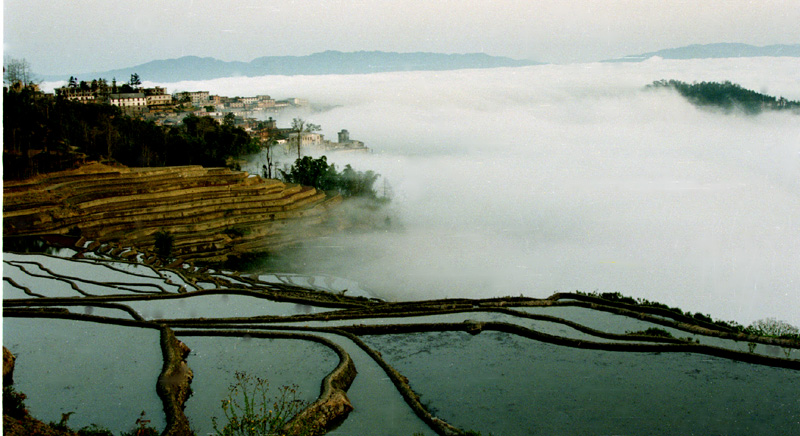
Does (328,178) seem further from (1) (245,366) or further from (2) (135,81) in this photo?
(2) (135,81)

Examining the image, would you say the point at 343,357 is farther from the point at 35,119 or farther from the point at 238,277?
the point at 35,119

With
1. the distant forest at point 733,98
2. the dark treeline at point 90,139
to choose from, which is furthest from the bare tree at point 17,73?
the distant forest at point 733,98

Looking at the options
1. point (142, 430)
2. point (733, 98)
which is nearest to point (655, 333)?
point (142, 430)

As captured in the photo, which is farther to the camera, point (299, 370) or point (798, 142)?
point (798, 142)

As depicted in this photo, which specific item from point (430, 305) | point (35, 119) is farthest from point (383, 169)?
point (430, 305)

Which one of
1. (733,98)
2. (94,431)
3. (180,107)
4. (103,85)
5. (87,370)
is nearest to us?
(94,431)

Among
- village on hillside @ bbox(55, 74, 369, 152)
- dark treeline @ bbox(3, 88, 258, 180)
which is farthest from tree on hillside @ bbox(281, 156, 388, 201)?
village on hillside @ bbox(55, 74, 369, 152)
